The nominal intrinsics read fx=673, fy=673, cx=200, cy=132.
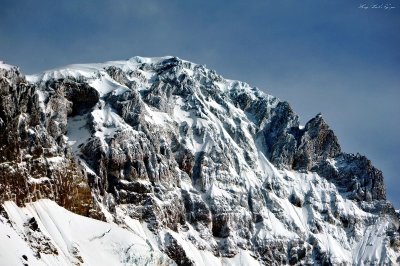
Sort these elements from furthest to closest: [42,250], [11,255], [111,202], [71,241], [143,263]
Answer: [111,202] → [143,263] → [71,241] → [42,250] → [11,255]

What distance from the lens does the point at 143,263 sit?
174 meters

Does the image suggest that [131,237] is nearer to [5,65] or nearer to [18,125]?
[18,125]

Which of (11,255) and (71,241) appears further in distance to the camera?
(71,241)

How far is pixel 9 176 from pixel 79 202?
2457cm

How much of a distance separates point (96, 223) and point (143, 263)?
16.4m

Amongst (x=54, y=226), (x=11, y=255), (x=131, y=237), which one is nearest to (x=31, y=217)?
(x=54, y=226)

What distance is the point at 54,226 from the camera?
6467 inches

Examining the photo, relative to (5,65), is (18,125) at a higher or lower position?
lower

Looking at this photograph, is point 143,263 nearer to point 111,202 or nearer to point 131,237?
point 131,237

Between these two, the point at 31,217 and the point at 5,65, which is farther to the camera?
the point at 5,65

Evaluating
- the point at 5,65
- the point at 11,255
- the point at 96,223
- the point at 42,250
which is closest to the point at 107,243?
the point at 96,223

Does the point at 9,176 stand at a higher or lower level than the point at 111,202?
lower

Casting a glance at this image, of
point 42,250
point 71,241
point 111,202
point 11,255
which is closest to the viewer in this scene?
point 11,255

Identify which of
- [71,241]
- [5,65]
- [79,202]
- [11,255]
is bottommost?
[11,255]
